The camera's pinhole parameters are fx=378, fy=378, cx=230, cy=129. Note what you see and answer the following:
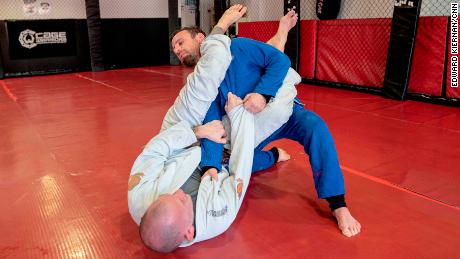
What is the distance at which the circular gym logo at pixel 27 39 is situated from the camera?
292 inches

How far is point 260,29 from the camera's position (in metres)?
6.68

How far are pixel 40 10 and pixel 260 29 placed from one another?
4.57 meters

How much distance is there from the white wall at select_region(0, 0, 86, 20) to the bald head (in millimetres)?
7700

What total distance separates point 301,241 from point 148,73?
6579 mm

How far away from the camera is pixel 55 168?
97.6 inches

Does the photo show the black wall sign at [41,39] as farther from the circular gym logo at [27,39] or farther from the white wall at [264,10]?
the white wall at [264,10]

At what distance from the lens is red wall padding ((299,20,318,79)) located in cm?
565

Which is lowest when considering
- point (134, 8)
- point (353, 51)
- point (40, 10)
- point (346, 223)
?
point (346, 223)

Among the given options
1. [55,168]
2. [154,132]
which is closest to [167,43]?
[154,132]

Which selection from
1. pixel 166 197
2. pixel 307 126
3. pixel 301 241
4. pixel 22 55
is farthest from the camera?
pixel 22 55

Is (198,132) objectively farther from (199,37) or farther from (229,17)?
(229,17)

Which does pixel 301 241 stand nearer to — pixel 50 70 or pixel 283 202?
pixel 283 202

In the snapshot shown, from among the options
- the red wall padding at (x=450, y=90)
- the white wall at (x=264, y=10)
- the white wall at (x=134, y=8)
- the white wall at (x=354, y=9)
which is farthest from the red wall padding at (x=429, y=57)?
the white wall at (x=134, y=8)

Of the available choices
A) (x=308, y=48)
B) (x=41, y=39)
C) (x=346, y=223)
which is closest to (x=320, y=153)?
(x=346, y=223)
